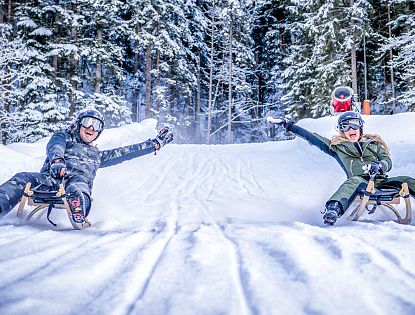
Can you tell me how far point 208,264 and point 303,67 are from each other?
1982 centimetres

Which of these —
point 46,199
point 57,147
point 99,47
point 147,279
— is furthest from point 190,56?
point 147,279

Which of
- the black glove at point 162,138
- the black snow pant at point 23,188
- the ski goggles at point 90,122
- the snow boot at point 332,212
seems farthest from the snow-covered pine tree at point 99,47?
the snow boot at point 332,212

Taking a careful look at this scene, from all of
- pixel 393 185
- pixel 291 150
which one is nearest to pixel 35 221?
pixel 393 185

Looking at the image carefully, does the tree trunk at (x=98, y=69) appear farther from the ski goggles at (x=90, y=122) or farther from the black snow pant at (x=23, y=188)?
the black snow pant at (x=23, y=188)

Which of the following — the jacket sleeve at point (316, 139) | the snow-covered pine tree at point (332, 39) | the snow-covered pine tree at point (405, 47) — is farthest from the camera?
the snow-covered pine tree at point (332, 39)

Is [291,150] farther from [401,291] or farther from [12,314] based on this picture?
[12,314]

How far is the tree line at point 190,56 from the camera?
1445 centimetres

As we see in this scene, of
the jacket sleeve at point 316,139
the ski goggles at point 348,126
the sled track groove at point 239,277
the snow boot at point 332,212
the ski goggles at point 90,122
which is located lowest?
the sled track groove at point 239,277

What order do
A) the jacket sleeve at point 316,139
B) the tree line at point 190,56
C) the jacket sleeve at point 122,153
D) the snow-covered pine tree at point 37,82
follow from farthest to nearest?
the tree line at point 190,56 < the snow-covered pine tree at point 37,82 < the jacket sleeve at point 316,139 < the jacket sleeve at point 122,153

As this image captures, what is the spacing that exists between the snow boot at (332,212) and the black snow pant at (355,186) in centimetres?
5

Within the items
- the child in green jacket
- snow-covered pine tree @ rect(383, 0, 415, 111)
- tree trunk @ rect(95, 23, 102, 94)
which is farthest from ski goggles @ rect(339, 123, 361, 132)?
tree trunk @ rect(95, 23, 102, 94)

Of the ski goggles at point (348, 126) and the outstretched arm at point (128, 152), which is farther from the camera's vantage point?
the outstretched arm at point (128, 152)

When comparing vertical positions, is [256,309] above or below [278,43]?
below

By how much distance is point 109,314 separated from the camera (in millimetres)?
1308
